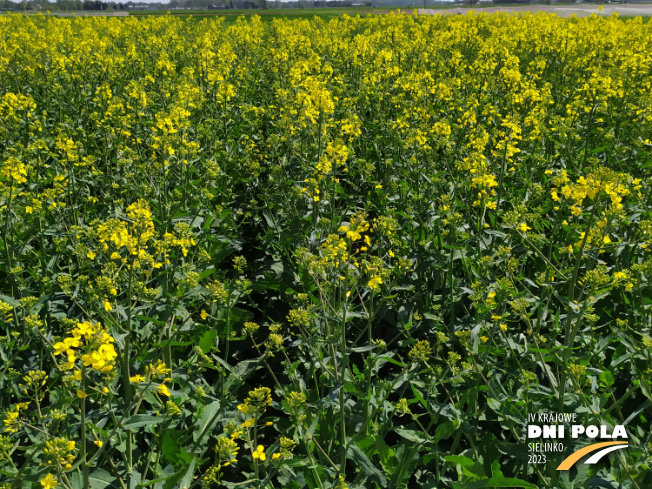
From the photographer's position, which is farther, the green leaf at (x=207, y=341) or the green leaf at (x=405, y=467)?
the green leaf at (x=207, y=341)

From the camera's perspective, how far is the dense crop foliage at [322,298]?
2.36m

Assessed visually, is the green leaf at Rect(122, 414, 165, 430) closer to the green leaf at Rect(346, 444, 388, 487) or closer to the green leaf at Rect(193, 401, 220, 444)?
the green leaf at Rect(193, 401, 220, 444)

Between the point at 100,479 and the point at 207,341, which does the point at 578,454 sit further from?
the point at 100,479

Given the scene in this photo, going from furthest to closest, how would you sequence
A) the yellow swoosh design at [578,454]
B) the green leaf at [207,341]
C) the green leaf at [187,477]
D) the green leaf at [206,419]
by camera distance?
the green leaf at [207,341], the green leaf at [206,419], the yellow swoosh design at [578,454], the green leaf at [187,477]

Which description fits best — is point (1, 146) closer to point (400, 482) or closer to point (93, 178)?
point (93, 178)

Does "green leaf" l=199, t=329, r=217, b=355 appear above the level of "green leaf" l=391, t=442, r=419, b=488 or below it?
above

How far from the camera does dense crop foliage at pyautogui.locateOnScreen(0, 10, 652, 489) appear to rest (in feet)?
7.75

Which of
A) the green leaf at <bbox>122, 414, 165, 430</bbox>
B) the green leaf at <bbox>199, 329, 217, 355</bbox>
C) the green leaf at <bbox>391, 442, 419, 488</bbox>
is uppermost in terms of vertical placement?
the green leaf at <bbox>122, 414, 165, 430</bbox>

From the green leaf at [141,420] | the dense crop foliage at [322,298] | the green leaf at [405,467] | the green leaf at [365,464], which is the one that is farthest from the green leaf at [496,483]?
the green leaf at [141,420]

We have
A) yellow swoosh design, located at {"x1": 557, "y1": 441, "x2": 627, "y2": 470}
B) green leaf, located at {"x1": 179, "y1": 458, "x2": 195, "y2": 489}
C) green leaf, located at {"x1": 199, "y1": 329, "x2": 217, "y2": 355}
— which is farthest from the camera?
green leaf, located at {"x1": 199, "y1": 329, "x2": 217, "y2": 355}

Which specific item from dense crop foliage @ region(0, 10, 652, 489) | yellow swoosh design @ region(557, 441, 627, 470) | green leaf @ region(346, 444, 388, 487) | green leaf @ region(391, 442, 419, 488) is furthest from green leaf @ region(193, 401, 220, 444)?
yellow swoosh design @ region(557, 441, 627, 470)

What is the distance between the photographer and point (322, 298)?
2.65 m

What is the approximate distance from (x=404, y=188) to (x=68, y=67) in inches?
245

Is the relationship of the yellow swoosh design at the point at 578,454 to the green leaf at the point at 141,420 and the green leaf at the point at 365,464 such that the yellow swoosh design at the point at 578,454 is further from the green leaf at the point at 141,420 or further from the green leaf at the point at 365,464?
the green leaf at the point at 141,420
